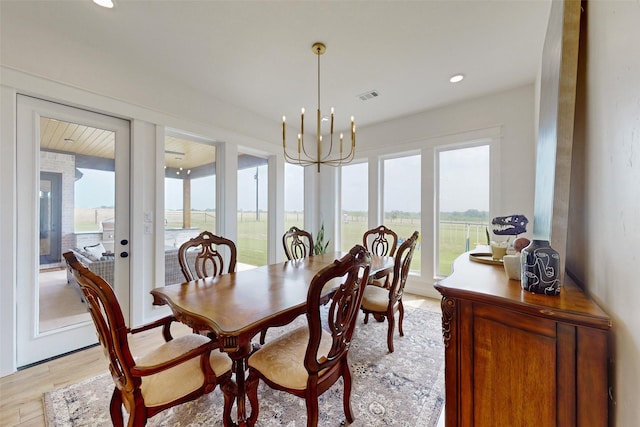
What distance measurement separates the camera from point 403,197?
432 cm

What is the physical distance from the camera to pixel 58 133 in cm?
237

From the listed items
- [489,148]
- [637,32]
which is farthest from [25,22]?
[489,148]

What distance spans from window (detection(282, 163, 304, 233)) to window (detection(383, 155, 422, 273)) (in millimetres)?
1653

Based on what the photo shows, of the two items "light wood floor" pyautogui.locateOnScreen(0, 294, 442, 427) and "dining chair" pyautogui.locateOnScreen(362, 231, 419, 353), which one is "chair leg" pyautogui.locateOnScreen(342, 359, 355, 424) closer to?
"dining chair" pyautogui.locateOnScreen(362, 231, 419, 353)

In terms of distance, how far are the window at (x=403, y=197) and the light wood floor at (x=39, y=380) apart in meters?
3.66

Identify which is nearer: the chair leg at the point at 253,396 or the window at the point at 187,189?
the chair leg at the point at 253,396

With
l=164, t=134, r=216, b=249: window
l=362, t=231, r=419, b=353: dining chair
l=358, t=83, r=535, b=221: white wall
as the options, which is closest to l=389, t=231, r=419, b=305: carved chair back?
l=362, t=231, r=419, b=353: dining chair

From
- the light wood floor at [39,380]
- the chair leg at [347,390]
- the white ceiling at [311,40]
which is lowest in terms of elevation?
the light wood floor at [39,380]

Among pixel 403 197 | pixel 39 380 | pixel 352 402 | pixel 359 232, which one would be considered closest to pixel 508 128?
pixel 403 197

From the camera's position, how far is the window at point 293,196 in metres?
4.82

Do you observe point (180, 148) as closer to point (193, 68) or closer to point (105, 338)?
point (193, 68)

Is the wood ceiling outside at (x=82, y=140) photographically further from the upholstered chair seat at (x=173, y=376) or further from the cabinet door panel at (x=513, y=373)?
the cabinet door panel at (x=513, y=373)

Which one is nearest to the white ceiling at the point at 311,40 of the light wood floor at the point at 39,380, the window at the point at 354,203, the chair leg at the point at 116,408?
the window at the point at 354,203

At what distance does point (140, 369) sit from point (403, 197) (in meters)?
4.02
